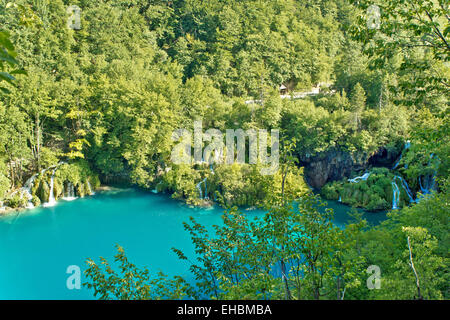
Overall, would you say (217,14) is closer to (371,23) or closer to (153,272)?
(153,272)

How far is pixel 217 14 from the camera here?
3469 centimetres

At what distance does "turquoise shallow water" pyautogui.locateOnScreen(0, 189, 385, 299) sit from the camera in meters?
13.0

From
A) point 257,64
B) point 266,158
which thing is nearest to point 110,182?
point 266,158

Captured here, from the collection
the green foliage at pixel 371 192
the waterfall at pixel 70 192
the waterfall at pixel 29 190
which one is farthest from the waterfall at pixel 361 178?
the waterfall at pixel 29 190

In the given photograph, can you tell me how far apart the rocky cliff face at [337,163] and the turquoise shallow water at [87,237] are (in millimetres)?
2524

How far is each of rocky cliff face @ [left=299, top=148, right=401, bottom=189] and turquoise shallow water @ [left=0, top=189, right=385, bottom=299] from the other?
8.28 feet

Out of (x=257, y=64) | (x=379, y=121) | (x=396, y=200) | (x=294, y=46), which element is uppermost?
(x=294, y=46)

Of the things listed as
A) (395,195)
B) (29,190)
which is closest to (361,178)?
(395,195)

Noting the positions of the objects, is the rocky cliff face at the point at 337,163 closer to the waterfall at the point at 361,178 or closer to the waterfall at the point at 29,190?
the waterfall at the point at 361,178

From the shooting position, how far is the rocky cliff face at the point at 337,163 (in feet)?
67.9

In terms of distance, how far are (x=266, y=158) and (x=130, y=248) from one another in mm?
9214

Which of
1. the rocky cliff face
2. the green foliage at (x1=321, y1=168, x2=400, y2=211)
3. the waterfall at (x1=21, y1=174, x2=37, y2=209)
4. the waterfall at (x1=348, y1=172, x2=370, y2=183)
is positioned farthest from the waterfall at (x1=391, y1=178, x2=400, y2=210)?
Answer: the waterfall at (x1=21, y1=174, x2=37, y2=209)

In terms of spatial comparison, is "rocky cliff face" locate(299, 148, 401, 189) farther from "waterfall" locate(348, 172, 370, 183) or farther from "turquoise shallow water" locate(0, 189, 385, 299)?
"turquoise shallow water" locate(0, 189, 385, 299)

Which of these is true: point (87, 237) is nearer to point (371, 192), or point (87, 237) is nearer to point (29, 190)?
point (29, 190)
